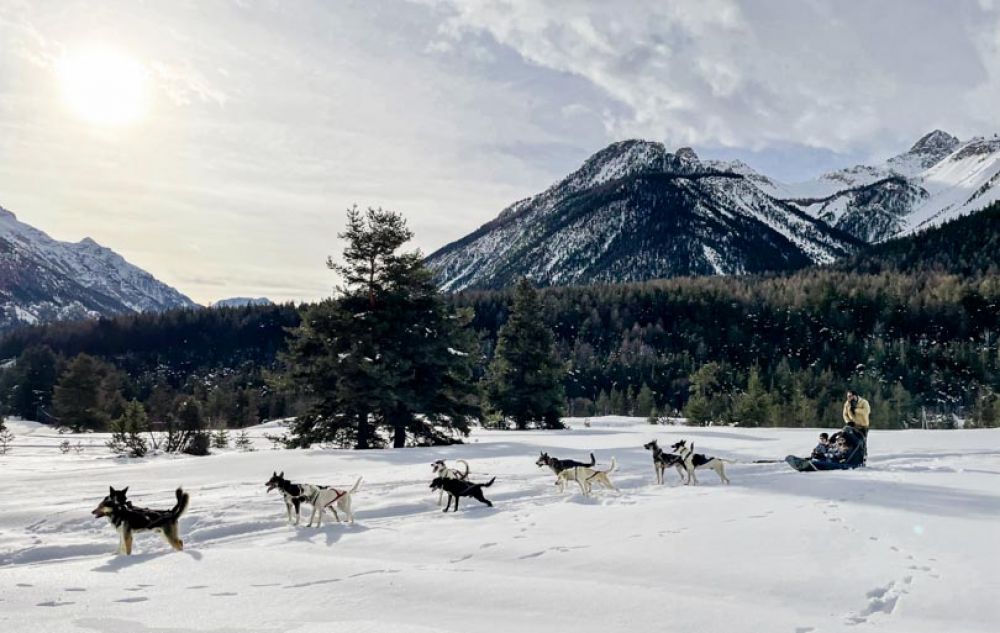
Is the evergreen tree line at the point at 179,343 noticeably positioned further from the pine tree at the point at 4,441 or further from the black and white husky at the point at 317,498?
the black and white husky at the point at 317,498

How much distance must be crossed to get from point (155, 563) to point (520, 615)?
17.1 ft

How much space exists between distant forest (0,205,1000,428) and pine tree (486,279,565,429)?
50.2 meters

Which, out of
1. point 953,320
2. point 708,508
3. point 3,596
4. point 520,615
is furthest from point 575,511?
point 953,320

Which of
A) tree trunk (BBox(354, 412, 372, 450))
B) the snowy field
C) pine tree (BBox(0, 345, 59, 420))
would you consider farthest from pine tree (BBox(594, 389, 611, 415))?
the snowy field

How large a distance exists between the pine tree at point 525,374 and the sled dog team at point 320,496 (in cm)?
1937

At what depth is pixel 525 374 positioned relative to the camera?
114ft

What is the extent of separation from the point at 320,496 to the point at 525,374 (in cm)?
2488

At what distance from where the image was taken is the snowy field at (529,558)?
5293 mm

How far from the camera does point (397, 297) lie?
81.6ft

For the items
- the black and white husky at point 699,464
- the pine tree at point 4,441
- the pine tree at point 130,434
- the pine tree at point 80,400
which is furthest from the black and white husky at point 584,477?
the pine tree at point 80,400

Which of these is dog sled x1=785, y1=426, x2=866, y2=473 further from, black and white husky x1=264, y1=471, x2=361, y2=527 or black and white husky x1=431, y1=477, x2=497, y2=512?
black and white husky x1=264, y1=471, x2=361, y2=527

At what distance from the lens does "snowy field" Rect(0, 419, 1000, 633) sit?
5293 mm

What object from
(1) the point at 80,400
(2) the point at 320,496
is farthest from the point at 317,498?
(1) the point at 80,400

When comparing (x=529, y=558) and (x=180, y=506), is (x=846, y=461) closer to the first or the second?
(x=529, y=558)
